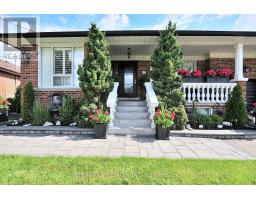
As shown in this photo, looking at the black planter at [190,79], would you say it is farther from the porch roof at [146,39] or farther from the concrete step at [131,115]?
the concrete step at [131,115]

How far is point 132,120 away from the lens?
8.36 metres

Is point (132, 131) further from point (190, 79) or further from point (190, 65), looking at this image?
point (190, 65)

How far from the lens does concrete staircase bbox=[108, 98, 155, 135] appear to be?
300 inches

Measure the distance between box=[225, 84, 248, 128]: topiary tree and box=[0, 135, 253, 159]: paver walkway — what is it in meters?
2.14

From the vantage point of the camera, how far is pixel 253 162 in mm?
4645

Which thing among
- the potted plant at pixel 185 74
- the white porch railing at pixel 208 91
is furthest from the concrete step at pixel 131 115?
the potted plant at pixel 185 74

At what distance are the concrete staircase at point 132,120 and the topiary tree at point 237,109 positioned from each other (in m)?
3.22

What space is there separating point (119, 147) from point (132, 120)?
2.55 meters

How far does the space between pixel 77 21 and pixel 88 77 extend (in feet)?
7.89

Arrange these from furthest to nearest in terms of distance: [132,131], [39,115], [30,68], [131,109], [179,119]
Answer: [30,68] → [131,109] → [39,115] → [179,119] → [132,131]

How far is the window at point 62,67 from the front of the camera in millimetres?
10273

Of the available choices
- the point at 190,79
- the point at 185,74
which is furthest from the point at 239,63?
the point at 185,74

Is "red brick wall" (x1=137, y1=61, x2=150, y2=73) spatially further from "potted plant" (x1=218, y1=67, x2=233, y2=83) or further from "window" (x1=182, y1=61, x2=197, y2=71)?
"potted plant" (x1=218, y1=67, x2=233, y2=83)
